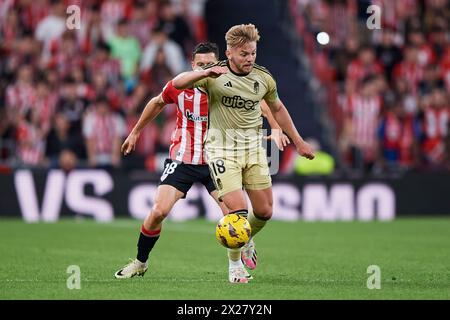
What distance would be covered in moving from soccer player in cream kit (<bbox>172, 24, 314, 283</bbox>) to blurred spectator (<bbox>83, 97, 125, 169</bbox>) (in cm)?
935

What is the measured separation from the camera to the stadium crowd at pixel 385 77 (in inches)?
798

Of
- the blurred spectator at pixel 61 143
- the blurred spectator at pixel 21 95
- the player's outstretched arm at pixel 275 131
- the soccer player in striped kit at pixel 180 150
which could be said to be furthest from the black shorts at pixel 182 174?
the blurred spectator at pixel 21 95

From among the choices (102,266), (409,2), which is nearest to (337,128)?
(409,2)

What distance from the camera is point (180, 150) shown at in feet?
32.4

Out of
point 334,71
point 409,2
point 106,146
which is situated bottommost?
point 106,146

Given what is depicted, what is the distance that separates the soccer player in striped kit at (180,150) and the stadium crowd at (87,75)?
8.51 m

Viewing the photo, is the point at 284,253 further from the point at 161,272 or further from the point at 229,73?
the point at 229,73

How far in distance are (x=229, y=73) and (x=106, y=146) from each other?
999cm

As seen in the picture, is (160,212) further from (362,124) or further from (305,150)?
(362,124)

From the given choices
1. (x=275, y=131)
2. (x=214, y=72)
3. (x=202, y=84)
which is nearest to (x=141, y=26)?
(x=275, y=131)

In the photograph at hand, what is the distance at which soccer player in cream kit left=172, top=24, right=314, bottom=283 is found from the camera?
9.00 m

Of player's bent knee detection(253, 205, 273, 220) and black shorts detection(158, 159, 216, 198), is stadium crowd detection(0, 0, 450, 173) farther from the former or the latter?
player's bent knee detection(253, 205, 273, 220)

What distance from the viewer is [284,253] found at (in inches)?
490

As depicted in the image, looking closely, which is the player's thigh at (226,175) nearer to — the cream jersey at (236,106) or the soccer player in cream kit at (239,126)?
the soccer player in cream kit at (239,126)
